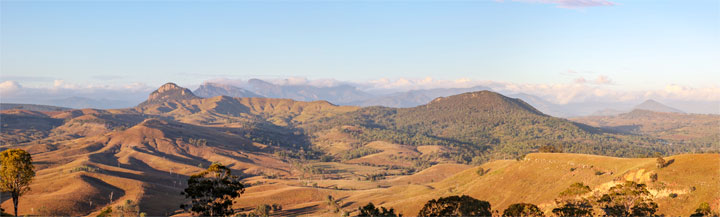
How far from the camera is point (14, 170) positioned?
49094 millimetres

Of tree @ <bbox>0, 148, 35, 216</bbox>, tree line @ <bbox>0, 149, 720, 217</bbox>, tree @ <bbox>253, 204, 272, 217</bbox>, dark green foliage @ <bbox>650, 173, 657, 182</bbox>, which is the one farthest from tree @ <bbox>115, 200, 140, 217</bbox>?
dark green foliage @ <bbox>650, 173, 657, 182</bbox>

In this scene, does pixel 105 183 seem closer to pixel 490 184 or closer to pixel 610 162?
pixel 490 184

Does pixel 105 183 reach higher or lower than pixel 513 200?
lower

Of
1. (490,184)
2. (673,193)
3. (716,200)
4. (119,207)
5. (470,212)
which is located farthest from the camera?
(119,207)

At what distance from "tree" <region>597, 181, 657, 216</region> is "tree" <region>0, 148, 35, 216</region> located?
241 feet

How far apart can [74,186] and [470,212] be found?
15455 cm

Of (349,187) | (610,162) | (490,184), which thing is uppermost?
(610,162)

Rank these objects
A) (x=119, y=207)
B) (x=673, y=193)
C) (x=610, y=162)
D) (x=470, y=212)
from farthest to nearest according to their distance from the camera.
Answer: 1. (x=119, y=207)
2. (x=610, y=162)
3. (x=673, y=193)
4. (x=470, y=212)

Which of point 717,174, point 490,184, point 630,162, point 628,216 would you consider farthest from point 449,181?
point 628,216

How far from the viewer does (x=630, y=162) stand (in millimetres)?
99562

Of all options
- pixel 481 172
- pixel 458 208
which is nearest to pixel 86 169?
pixel 481 172

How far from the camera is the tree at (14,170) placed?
1917 inches

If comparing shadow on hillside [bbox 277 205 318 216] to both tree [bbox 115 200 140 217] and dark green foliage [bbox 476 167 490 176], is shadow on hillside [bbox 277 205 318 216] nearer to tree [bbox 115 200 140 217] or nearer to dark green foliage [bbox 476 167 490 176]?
tree [bbox 115 200 140 217]

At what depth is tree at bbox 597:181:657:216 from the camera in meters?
53.2
